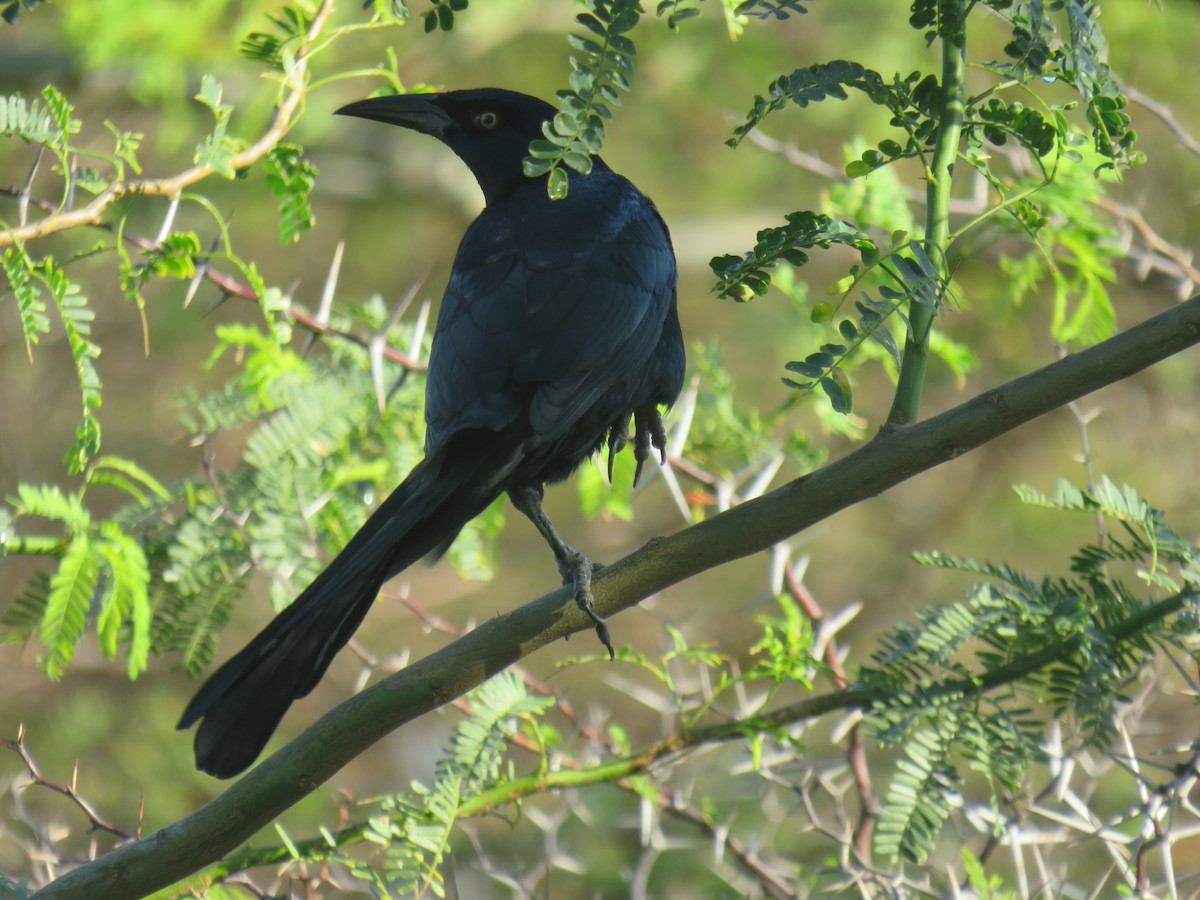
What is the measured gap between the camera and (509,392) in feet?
9.78

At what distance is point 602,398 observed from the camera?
322cm

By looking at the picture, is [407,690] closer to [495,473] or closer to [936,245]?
[495,473]

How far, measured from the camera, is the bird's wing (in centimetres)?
296

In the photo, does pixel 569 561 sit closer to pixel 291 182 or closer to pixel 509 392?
pixel 509 392

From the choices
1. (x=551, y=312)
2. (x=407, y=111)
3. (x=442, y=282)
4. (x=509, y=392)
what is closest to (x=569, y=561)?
(x=509, y=392)

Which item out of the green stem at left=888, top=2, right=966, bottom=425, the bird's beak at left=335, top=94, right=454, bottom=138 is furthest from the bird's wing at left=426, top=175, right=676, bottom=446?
the green stem at left=888, top=2, right=966, bottom=425

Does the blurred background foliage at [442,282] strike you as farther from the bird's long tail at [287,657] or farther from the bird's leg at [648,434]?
the bird's long tail at [287,657]

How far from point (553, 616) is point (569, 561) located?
2.86 ft

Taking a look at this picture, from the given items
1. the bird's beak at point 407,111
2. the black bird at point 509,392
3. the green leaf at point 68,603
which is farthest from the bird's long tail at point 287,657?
the bird's beak at point 407,111

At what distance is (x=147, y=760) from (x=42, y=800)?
2.50ft

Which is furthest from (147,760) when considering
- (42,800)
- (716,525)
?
(716,525)

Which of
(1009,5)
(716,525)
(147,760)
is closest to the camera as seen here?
(1009,5)

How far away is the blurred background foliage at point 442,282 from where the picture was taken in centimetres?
702

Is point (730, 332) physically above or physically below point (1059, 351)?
above
